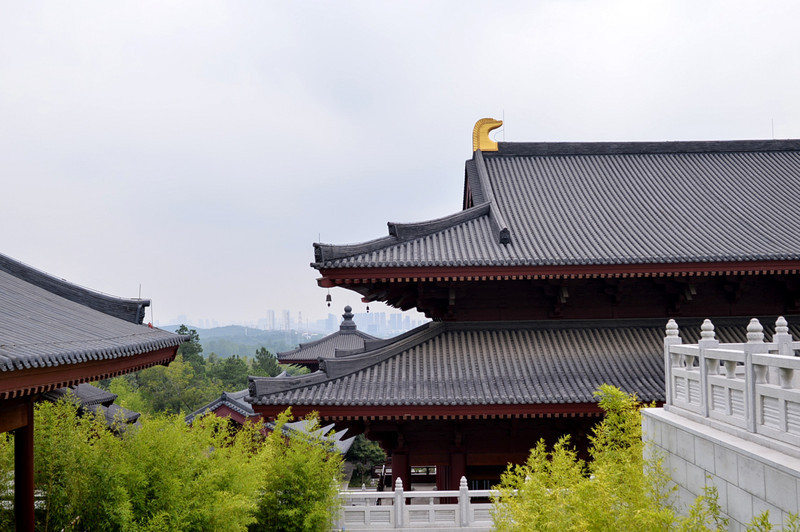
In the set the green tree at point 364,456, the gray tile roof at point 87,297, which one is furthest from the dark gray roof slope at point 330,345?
the gray tile roof at point 87,297

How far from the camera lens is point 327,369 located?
31.6 ft

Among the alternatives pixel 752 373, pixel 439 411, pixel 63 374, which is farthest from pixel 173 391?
pixel 752 373

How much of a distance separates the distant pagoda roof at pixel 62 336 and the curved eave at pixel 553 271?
2.97m

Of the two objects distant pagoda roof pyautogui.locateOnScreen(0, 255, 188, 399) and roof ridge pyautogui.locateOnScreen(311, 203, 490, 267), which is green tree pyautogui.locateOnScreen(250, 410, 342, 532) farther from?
roof ridge pyautogui.locateOnScreen(311, 203, 490, 267)

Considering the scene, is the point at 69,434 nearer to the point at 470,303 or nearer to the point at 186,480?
the point at 186,480

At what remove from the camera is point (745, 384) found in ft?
16.0

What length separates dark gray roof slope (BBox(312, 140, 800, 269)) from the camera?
984cm

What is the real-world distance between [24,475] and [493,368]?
6503 millimetres

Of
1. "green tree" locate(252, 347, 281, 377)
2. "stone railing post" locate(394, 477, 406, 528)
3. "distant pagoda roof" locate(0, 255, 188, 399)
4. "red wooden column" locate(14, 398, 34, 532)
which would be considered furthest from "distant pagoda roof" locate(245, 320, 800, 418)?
"green tree" locate(252, 347, 281, 377)

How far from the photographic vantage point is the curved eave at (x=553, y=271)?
9.48m

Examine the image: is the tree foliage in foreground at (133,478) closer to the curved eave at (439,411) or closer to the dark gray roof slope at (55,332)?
the dark gray roof slope at (55,332)

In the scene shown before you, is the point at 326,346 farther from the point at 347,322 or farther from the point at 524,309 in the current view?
the point at 524,309

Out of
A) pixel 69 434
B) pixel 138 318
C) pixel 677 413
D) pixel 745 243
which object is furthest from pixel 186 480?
pixel 745 243

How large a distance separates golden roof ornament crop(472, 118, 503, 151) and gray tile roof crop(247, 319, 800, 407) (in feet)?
19.0
